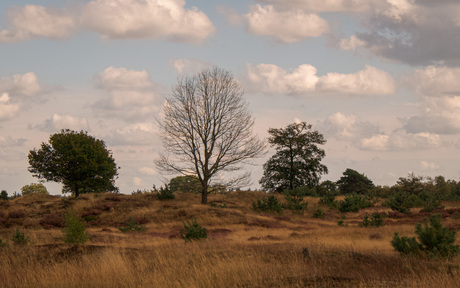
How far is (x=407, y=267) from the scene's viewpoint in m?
10.2

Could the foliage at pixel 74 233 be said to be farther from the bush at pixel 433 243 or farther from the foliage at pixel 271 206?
the foliage at pixel 271 206

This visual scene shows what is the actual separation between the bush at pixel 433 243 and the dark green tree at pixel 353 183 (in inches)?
2019

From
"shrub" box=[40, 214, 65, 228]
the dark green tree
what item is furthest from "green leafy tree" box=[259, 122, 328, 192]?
"shrub" box=[40, 214, 65, 228]

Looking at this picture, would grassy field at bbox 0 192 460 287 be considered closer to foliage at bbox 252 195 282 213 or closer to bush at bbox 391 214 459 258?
bush at bbox 391 214 459 258

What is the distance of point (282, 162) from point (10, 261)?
144ft

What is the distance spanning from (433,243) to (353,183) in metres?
52.7

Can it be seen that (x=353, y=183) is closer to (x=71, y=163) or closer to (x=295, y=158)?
(x=295, y=158)

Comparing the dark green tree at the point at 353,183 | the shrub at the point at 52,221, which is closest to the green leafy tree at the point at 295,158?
the dark green tree at the point at 353,183

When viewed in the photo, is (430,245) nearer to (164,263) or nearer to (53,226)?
(164,263)

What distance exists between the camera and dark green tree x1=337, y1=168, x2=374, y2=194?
2436 inches

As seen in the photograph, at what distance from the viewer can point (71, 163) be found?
44219 millimetres

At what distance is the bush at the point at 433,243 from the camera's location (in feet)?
37.6

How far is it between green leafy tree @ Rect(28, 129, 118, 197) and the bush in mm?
37167

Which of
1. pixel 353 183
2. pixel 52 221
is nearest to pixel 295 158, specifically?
pixel 353 183
